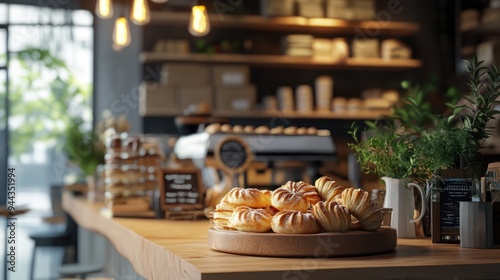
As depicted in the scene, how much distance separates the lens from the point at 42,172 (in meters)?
7.93

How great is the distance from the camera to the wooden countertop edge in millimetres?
1593

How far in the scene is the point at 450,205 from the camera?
2016 mm

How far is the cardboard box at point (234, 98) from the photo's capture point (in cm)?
681

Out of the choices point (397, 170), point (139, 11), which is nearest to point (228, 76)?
point (139, 11)

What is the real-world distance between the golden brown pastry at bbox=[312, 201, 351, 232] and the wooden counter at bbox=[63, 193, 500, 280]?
3.3 inches

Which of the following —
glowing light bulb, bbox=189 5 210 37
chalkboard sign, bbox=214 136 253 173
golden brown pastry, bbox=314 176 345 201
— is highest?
glowing light bulb, bbox=189 5 210 37

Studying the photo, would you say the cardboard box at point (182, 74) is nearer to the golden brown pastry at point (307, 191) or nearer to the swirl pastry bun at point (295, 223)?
the golden brown pastry at point (307, 191)

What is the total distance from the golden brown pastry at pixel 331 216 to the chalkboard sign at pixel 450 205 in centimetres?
42

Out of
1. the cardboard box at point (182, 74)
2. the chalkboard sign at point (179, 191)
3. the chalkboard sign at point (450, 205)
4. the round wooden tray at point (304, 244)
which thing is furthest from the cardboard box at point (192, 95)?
the round wooden tray at point (304, 244)

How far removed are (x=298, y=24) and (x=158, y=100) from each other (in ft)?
4.79

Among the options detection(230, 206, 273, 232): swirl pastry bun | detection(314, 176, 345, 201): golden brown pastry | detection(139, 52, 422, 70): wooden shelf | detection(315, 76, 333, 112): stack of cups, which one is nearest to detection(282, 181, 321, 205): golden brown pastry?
detection(314, 176, 345, 201): golden brown pastry

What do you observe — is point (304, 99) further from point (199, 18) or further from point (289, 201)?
point (289, 201)

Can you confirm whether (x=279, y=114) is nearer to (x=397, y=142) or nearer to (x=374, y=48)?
(x=374, y=48)

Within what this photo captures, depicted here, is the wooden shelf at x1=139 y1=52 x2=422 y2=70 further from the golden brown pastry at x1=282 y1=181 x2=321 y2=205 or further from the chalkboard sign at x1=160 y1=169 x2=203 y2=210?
the golden brown pastry at x1=282 y1=181 x2=321 y2=205
